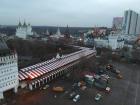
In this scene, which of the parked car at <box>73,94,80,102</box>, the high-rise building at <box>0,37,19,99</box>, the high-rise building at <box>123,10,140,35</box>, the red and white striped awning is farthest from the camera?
the high-rise building at <box>123,10,140,35</box>

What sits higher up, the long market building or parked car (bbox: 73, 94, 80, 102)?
the long market building

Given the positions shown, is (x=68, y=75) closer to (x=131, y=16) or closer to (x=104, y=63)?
(x=104, y=63)

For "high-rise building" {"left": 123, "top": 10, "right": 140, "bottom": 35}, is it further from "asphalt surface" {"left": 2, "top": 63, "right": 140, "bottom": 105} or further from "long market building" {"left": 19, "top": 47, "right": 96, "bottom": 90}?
"asphalt surface" {"left": 2, "top": 63, "right": 140, "bottom": 105}

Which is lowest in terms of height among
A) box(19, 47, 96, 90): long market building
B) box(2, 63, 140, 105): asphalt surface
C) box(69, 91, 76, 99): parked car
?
box(2, 63, 140, 105): asphalt surface

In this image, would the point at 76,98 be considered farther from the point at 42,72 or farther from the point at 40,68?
the point at 40,68

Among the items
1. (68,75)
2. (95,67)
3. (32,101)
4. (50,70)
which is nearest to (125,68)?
(95,67)

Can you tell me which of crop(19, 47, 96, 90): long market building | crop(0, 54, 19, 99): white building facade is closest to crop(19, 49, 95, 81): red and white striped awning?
crop(19, 47, 96, 90): long market building

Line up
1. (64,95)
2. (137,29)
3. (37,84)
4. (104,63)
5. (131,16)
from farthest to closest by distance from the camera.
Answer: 1. (137,29)
2. (131,16)
3. (104,63)
4. (37,84)
5. (64,95)
